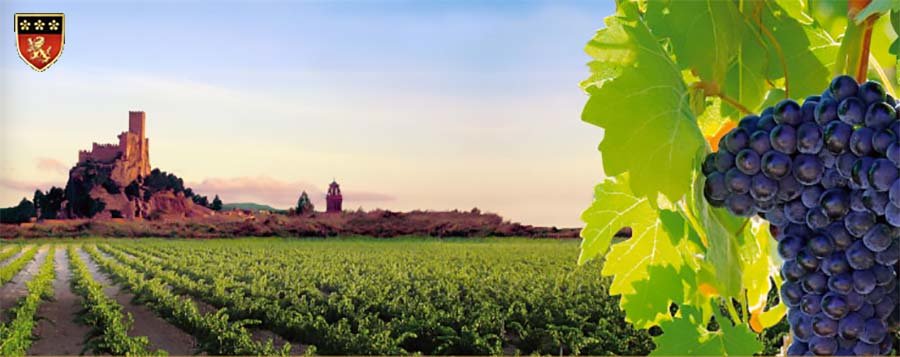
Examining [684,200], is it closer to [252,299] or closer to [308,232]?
[252,299]

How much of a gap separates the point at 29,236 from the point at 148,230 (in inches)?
121

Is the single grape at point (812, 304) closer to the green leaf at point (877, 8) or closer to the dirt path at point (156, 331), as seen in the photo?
the green leaf at point (877, 8)

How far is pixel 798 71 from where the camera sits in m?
0.90

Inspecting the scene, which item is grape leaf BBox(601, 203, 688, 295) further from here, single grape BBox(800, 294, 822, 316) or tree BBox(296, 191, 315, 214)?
tree BBox(296, 191, 315, 214)

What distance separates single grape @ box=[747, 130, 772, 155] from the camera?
711mm

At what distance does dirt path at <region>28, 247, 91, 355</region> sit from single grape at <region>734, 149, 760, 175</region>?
10.9 m

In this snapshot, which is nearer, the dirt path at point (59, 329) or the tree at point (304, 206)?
the dirt path at point (59, 329)

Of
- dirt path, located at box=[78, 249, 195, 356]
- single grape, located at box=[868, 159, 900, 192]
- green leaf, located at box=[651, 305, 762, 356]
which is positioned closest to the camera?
single grape, located at box=[868, 159, 900, 192]

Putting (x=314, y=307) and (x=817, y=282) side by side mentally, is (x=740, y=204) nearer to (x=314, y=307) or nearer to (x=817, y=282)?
(x=817, y=282)

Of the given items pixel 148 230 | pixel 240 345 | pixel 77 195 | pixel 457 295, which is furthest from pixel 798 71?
pixel 77 195

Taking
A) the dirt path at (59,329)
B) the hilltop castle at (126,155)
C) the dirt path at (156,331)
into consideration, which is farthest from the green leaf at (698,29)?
the hilltop castle at (126,155)

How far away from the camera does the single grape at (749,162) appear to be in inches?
27.9

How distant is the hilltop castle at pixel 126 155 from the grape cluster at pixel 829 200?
31.1 meters

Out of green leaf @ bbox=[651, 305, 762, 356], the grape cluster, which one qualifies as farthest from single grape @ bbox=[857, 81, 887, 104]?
green leaf @ bbox=[651, 305, 762, 356]
